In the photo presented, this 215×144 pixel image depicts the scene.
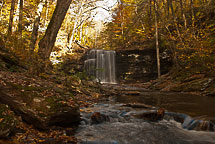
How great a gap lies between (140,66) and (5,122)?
18.3m

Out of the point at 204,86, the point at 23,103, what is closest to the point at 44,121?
the point at 23,103

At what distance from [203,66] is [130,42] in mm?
12348

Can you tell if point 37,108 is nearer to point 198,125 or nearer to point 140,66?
point 198,125

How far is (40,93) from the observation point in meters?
3.44

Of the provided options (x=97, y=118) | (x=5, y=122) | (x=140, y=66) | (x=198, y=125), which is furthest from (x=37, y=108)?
(x=140, y=66)

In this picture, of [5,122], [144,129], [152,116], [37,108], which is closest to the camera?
[5,122]

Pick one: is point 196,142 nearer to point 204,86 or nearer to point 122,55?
point 204,86

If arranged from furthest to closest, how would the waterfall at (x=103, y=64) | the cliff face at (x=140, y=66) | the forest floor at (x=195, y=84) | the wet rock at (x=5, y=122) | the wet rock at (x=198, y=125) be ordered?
the waterfall at (x=103, y=64) < the cliff face at (x=140, y=66) < the forest floor at (x=195, y=84) < the wet rock at (x=198, y=125) < the wet rock at (x=5, y=122)

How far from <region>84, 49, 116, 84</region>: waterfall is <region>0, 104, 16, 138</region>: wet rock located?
57.9 ft

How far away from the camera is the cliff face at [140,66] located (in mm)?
19312

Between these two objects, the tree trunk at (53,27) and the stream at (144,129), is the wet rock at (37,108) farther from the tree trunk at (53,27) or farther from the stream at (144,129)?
the tree trunk at (53,27)

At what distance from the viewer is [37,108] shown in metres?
3.14

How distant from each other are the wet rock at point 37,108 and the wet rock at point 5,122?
51 centimetres

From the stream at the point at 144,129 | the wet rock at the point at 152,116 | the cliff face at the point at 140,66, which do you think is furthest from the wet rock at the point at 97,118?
the cliff face at the point at 140,66
